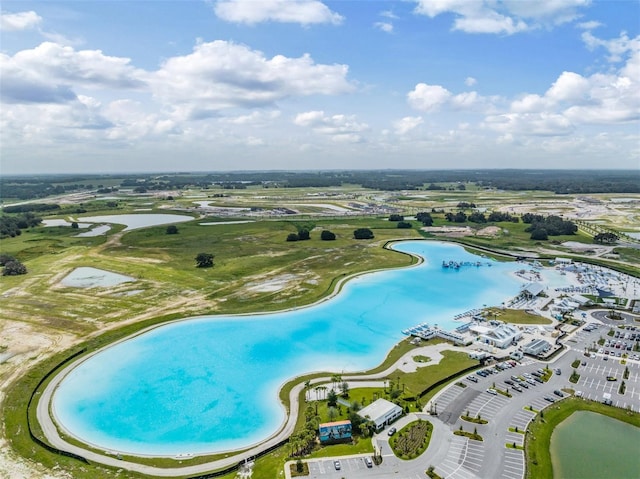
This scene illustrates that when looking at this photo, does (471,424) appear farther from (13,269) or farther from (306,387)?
(13,269)

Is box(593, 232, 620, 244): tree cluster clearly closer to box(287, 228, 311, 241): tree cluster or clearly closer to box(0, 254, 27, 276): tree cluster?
box(287, 228, 311, 241): tree cluster

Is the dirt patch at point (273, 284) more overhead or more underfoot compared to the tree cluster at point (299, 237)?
more underfoot

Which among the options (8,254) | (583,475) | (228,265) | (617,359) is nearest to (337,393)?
(583,475)

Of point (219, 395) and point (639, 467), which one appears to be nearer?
point (639, 467)

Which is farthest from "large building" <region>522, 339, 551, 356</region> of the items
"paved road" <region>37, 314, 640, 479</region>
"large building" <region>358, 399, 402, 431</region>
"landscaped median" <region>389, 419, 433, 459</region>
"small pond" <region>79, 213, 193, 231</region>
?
"small pond" <region>79, 213, 193, 231</region>

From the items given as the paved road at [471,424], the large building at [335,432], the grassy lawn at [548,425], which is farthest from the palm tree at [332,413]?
the grassy lawn at [548,425]

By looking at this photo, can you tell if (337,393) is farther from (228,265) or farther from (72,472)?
(228,265)

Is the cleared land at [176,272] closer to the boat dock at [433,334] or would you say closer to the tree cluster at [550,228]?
the tree cluster at [550,228]

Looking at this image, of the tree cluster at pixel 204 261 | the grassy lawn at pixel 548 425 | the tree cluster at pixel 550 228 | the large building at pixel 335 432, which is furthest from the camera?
the tree cluster at pixel 550 228
